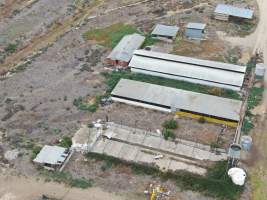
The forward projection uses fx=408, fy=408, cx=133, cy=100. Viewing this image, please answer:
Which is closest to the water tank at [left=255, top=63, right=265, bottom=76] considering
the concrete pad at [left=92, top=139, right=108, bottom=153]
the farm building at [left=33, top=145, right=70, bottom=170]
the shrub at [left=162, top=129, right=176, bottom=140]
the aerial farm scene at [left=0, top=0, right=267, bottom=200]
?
the aerial farm scene at [left=0, top=0, right=267, bottom=200]

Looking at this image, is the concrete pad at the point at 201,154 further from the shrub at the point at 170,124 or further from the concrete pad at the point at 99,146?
the concrete pad at the point at 99,146

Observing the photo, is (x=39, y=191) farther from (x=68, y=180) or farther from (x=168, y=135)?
(x=168, y=135)

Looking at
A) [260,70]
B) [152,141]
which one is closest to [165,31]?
[260,70]

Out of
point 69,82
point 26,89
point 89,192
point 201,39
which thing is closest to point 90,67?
point 69,82

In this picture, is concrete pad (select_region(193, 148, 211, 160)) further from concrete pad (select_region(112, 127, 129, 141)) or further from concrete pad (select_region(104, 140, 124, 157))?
concrete pad (select_region(104, 140, 124, 157))

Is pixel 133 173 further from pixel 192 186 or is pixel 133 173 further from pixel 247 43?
pixel 247 43

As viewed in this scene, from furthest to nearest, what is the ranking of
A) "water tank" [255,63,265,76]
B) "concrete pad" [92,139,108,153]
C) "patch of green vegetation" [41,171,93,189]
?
1. "water tank" [255,63,265,76]
2. "concrete pad" [92,139,108,153]
3. "patch of green vegetation" [41,171,93,189]
